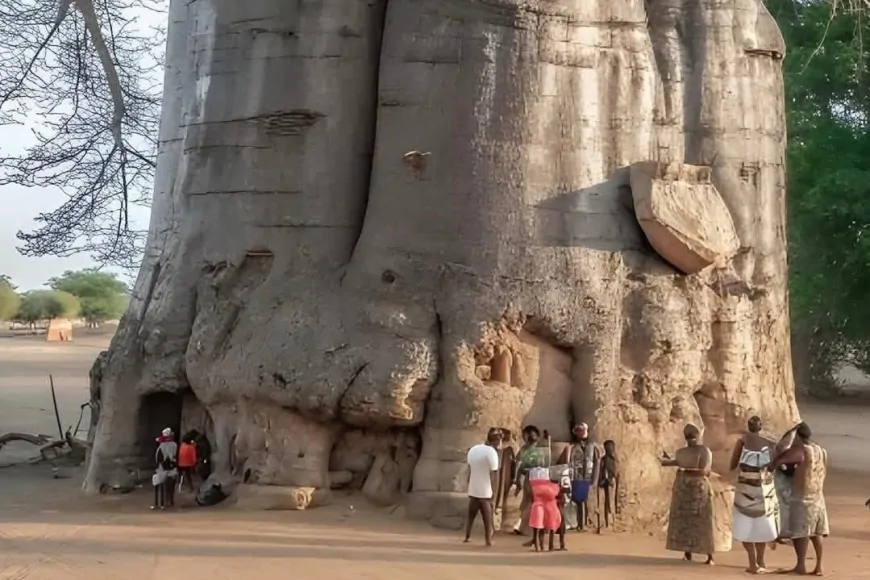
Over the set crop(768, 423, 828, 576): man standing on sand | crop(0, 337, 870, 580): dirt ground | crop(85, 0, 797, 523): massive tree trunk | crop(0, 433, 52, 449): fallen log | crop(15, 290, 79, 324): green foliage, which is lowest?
crop(0, 337, 870, 580): dirt ground

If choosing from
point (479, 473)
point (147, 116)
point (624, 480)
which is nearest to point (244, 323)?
point (479, 473)

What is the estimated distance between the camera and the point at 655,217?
9.78m

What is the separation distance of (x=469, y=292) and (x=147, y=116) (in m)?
10.1

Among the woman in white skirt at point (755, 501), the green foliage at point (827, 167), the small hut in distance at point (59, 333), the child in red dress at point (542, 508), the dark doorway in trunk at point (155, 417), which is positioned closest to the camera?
the woman in white skirt at point (755, 501)

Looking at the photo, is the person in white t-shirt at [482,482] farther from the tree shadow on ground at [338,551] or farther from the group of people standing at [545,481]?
the tree shadow on ground at [338,551]

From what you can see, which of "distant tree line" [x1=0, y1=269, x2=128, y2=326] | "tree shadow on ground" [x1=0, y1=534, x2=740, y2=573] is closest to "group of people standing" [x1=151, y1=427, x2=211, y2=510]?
"tree shadow on ground" [x1=0, y1=534, x2=740, y2=573]

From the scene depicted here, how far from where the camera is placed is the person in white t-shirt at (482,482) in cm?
867

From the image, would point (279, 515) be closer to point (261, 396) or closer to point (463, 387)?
point (261, 396)

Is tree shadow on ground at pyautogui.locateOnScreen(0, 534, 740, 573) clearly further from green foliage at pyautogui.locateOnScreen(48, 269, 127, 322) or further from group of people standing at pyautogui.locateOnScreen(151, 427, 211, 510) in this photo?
green foliage at pyautogui.locateOnScreen(48, 269, 127, 322)

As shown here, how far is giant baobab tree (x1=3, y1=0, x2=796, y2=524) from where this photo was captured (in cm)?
963

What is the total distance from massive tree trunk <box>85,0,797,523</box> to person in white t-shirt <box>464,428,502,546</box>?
20.4 inches

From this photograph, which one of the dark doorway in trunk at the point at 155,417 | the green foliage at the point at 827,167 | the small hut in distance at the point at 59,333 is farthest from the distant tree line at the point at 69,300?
the dark doorway in trunk at the point at 155,417

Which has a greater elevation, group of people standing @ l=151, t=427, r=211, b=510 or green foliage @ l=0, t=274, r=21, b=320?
green foliage @ l=0, t=274, r=21, b=320

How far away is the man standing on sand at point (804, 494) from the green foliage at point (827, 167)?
46.0 feet
